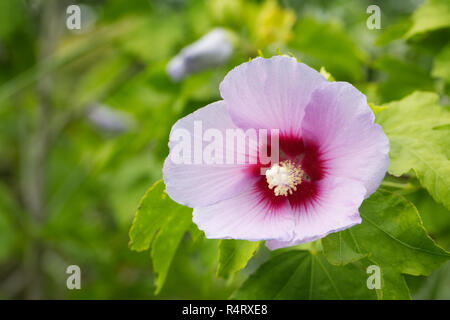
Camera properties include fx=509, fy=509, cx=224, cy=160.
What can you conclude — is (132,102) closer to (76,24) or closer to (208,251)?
(76,24)

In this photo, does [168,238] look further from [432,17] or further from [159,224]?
[432,17]

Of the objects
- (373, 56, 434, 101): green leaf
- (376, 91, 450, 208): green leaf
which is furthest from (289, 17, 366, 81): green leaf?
(376, 91, 450, 208): green leaf

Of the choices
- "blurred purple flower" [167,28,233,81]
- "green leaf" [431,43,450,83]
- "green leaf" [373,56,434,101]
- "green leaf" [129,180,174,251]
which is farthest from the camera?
"blurred purple flower" [167,28,233,81]

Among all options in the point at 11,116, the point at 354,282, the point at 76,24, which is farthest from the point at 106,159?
the point at 11,116

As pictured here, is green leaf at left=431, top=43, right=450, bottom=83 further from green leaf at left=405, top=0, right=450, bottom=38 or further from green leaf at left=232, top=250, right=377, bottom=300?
green leaf at left=232, top=250, right=377, bottom=300

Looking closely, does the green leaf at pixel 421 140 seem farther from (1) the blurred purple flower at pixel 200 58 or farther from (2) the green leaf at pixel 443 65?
(1) the blurred purple flower at pixel 200 58

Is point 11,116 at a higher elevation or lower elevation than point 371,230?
higher

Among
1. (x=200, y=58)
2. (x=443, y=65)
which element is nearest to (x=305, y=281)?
(x=443, y=65)
